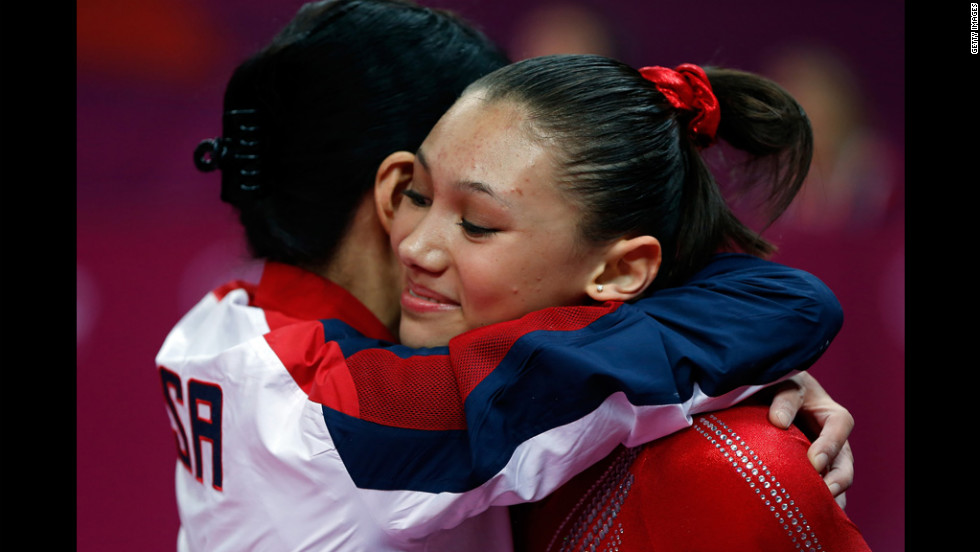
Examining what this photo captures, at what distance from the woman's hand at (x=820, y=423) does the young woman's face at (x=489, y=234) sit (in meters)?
0.25

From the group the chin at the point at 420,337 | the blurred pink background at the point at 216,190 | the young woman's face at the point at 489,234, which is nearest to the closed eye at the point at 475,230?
the young woman's face at the point at 489,234

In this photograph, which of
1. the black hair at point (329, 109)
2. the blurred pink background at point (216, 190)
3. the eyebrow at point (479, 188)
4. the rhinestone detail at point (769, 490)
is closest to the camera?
the rhinestone detail at point (769, 490)

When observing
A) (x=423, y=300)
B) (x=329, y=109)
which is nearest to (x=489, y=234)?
(x=423, y=300)

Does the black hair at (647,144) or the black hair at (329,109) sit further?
the black hair at (329,109)

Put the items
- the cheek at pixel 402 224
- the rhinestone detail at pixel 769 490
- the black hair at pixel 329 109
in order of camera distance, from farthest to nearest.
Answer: the black hair at pixel 329 109 < the cheek at pixel 402 224 < the rhinestone detail at pixel 769 490

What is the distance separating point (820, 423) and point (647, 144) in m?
0.38

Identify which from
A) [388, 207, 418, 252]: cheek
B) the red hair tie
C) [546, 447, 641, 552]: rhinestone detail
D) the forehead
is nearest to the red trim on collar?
[388, 207, 418, 252]: cheek

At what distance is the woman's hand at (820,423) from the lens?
864 millimetres

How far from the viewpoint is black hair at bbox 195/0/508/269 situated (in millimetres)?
1125

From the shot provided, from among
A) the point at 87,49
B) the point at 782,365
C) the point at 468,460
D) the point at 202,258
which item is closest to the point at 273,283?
the point at 468,460

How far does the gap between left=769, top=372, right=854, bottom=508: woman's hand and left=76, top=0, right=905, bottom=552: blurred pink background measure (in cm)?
99

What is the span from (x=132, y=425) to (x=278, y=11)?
1007 mm

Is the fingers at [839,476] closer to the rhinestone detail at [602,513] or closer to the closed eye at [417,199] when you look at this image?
the rhinestone detail at [602,513]

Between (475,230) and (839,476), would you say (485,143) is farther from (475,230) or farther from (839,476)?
(839,476)
